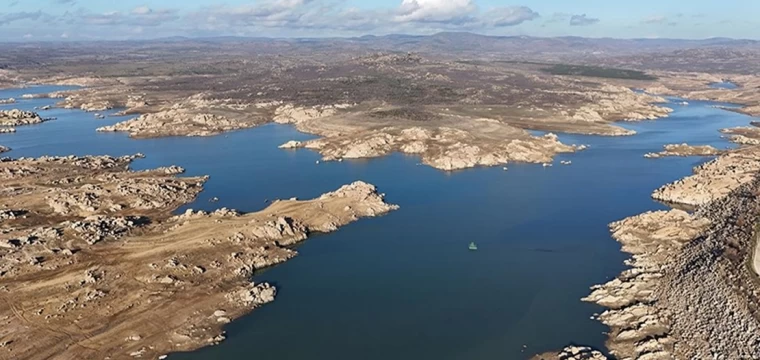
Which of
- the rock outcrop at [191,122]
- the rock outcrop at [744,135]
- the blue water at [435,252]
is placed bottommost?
the blue water at [435,252]

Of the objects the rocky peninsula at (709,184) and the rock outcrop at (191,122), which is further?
the rock outcrop at (191,122)

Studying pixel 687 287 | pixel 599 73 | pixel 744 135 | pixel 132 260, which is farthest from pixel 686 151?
pixel 599 73

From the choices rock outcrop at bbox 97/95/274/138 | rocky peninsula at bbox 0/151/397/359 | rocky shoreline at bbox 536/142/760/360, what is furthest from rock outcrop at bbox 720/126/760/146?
rock outcrop at bbox 97/95/274/138

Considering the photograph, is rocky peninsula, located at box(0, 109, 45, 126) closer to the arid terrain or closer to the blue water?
the arid terrain

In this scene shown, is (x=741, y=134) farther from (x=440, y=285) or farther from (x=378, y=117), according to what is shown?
(x=440, y=285)

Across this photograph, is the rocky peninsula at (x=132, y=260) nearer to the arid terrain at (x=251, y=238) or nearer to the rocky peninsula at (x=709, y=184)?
the arid terrain at (x=251, y=238)

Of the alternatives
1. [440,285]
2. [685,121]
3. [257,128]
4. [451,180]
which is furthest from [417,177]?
[685,121]

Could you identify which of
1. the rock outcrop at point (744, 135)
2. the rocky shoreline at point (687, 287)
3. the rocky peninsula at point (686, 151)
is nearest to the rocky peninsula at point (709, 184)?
the rocky shoreline at point (687, 287)
